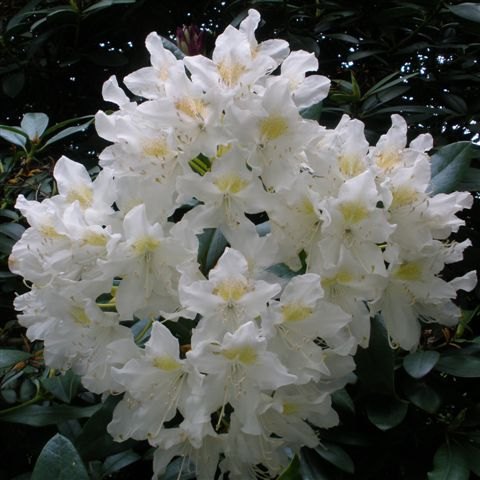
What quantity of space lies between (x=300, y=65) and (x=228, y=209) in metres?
0.24

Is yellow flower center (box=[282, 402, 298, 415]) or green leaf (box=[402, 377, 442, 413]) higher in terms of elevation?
yellow flower center (box=[282, 402, 298, 415])

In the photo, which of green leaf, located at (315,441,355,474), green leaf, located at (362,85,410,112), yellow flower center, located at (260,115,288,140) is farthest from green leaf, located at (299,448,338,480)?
green leaf, located at (362,85,410,112)

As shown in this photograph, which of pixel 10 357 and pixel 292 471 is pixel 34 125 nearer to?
pixel 10 357

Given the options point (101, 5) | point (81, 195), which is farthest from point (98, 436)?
point (101, 5)

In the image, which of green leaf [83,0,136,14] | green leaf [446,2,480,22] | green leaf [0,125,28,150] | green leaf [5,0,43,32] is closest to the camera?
green leaf [0,125,28,150]

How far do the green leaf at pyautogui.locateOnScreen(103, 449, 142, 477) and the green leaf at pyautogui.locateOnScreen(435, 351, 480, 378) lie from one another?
499 mm

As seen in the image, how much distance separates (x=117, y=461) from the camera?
117 centimetres

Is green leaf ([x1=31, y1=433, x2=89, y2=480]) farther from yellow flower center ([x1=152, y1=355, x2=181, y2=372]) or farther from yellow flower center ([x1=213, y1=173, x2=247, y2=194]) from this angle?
yellow flower center ([x1=213, y1=173, x2=247, y2=194])

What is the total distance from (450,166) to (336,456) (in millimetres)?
464

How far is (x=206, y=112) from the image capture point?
2.84 ft

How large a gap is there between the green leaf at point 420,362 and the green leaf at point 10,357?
23.0 inches

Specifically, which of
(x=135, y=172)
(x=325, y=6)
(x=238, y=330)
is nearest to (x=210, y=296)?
(x=238, y=330)

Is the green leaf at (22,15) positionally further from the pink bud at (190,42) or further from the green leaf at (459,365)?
the green leaf at (459,365)

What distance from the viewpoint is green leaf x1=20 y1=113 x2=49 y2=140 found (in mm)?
1402
